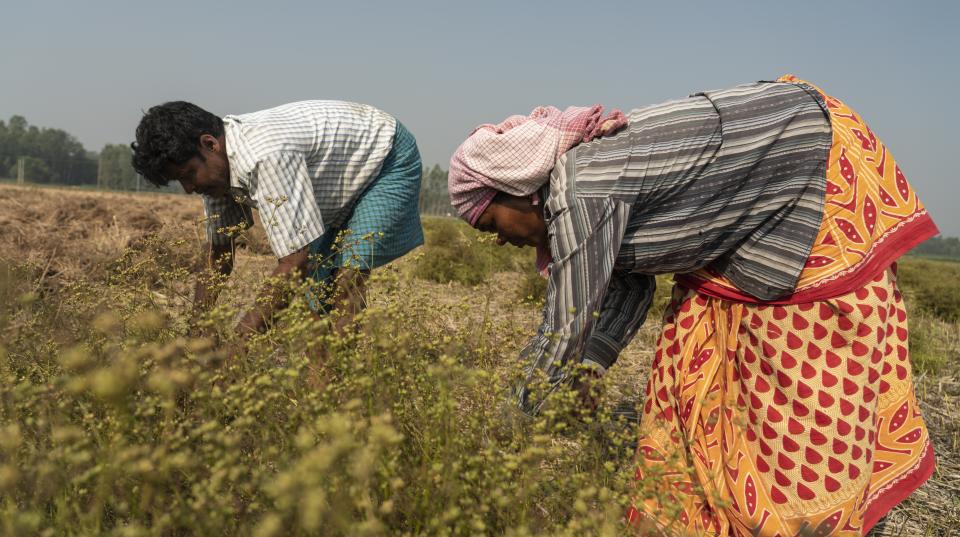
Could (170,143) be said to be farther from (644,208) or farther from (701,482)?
(701,482)

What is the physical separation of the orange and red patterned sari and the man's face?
207cm

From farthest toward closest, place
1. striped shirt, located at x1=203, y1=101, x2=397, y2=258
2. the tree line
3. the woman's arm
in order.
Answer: the tree line, striped shirt, located at x1=203, y1=101, x2=397, y2=258, the woman's arm

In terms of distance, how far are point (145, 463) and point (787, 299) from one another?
1778 mm

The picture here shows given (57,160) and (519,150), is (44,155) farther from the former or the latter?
(519,150)

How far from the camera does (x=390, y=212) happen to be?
119 inches

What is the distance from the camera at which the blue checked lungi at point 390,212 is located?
2.94 meters

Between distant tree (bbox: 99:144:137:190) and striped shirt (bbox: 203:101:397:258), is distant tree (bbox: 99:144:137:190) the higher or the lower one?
the lower one

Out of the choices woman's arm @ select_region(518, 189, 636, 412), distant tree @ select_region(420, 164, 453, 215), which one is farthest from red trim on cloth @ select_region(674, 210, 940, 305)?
distant tree @ select_region(420, 164, 453, 215)

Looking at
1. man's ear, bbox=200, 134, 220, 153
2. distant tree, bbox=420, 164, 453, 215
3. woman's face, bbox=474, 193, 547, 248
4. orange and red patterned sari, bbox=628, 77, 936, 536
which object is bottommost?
distant tree, bbox=420, 164, 453, 215

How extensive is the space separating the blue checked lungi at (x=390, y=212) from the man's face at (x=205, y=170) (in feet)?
1.63

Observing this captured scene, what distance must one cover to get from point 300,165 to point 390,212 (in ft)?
1.73

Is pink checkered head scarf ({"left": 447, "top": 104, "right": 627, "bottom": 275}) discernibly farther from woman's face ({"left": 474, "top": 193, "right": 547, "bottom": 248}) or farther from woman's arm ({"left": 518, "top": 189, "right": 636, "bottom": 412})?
woman's arm ({"left": 518, "top": 189, "right": 636, "bottom": 412})

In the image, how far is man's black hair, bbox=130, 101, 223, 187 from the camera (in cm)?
253

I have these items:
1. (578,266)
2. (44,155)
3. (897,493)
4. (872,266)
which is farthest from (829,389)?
(44,155)
